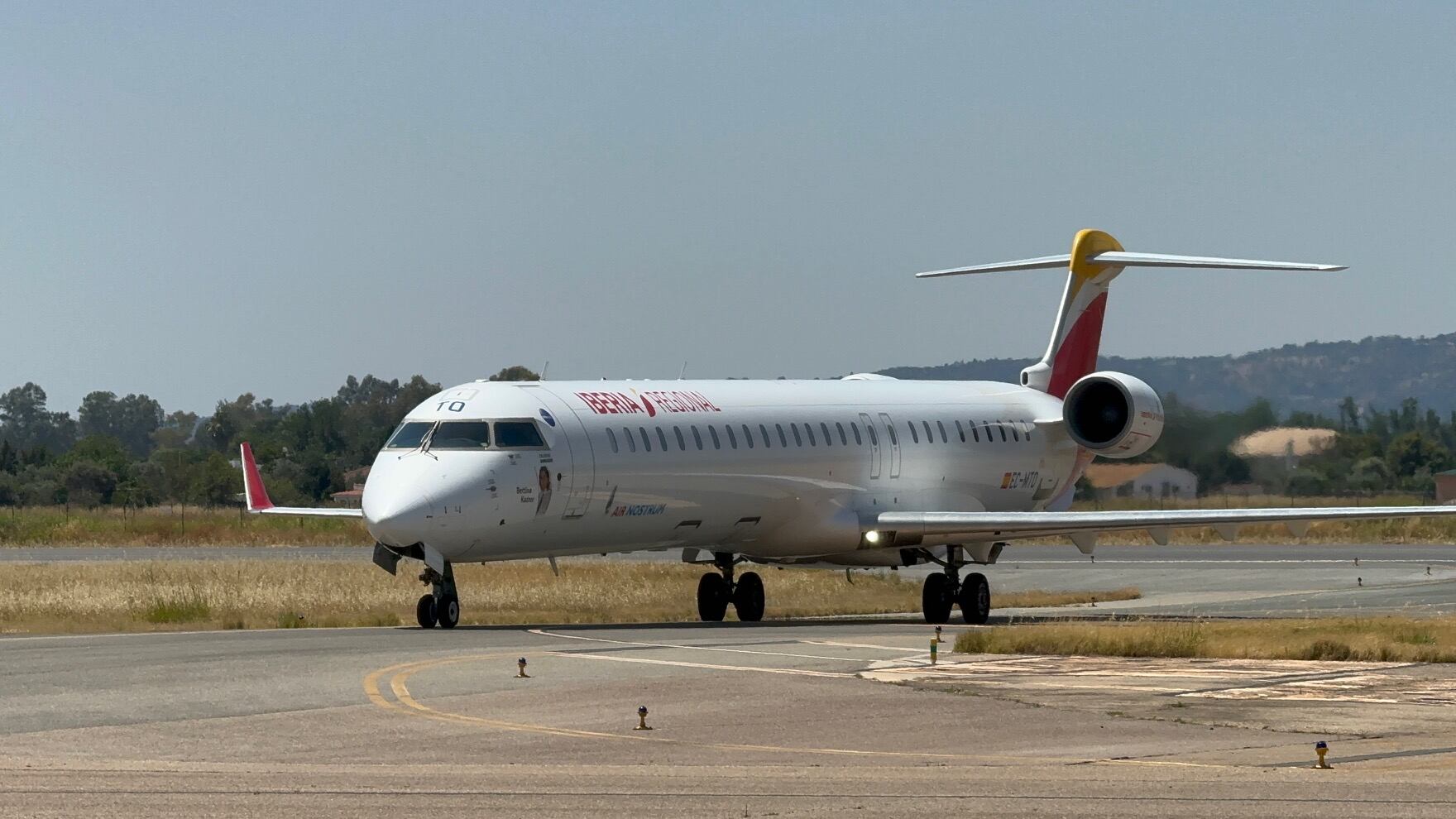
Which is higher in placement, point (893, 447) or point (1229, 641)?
point (893, 447)

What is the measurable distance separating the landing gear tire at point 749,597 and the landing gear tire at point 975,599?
3.23m

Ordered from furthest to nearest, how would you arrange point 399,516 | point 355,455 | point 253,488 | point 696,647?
point 355,455
point 253,488
point 399,516
point 696,647

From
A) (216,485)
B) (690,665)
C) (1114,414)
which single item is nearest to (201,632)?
(690,665)

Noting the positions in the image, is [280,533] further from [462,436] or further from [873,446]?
[462,436]

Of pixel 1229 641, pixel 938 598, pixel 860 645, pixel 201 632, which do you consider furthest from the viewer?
pixel 938 598

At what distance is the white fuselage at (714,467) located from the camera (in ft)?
83.3

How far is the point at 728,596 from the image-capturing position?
32.7m

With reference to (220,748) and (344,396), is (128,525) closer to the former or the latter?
(220,748)

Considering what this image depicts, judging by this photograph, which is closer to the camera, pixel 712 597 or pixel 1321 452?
pixel 712 597

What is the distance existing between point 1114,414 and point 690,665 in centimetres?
1638

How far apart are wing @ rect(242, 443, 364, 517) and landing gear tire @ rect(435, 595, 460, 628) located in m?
4.06

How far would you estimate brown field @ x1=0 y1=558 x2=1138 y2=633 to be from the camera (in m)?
30.4

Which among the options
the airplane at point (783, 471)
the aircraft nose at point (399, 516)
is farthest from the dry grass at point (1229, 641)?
the aircraft nose at point (399, 516)

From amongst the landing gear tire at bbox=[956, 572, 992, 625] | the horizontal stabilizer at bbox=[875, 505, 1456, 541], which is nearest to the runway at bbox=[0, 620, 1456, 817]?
the horizontal stabilizer at bbox=[875, 505, 1456, 541]
